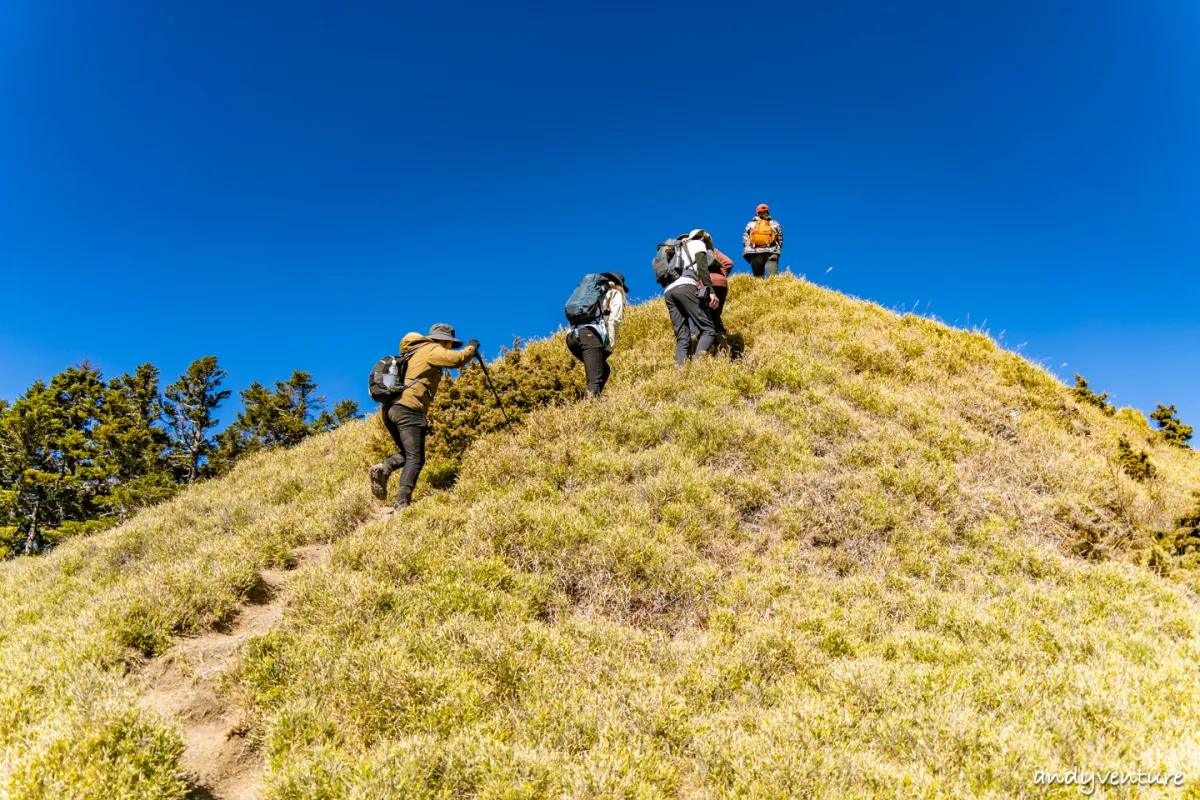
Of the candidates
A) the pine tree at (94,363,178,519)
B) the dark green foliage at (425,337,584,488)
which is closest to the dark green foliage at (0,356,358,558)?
the pine tree at (94,363,178,519)

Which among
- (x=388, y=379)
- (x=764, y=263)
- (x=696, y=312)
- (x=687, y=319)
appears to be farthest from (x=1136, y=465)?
(x=388, y=379)

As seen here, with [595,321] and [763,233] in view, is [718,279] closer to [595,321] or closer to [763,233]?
[595,321]

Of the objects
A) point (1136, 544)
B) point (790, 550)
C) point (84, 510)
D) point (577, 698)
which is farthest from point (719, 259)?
point (84, 510)

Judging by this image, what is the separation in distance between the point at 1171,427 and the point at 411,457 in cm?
1726

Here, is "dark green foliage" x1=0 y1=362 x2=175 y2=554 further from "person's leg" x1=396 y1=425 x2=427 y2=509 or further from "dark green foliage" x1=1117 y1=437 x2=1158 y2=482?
"dark green foliage" x1=1117 y1=437 x2=1158 y2=482

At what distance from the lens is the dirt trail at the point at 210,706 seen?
3430mm

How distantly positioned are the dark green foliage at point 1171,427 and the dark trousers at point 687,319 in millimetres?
11811

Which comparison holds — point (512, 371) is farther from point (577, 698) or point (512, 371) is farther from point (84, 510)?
point (84, 510)

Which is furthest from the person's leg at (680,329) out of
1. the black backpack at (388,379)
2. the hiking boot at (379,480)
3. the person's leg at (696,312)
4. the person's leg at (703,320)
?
the hiking boot at (379,480)

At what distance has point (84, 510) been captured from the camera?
116ft

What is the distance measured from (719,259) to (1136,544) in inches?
299

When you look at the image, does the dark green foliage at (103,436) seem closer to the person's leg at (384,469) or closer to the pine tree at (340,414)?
the pine tree at (340,414)

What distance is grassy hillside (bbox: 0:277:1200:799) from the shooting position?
3193 millimetres

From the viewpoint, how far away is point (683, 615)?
493cm
